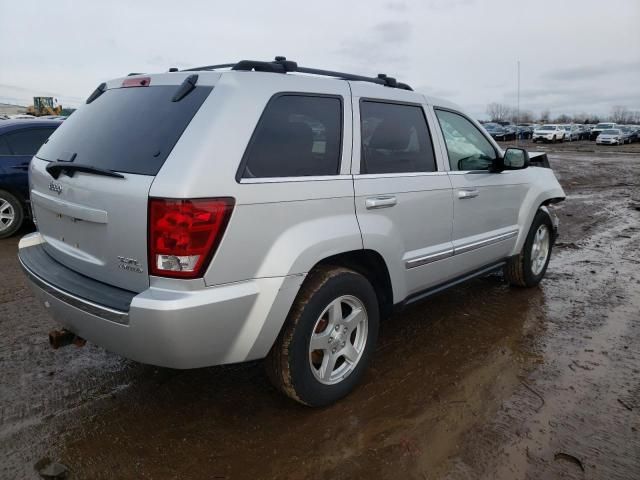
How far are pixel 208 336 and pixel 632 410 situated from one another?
8.22 ft

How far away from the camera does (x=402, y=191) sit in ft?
10.5

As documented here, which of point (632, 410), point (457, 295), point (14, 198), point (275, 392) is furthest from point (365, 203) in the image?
point (14, 198)

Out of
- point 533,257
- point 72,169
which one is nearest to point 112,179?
point 72,169

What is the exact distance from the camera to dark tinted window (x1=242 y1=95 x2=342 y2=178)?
8.24 feet

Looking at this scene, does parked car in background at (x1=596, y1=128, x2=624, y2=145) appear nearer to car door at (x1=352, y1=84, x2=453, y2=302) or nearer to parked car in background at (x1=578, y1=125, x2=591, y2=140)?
parked car in background at (x1=578, y1=125, x2=591, y2=140)

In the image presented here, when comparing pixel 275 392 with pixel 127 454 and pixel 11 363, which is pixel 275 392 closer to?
pixel 127 454

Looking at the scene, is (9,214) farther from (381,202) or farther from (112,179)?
(381,202)

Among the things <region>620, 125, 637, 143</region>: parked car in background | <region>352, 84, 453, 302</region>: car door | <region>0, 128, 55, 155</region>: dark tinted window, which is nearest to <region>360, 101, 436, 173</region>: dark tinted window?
<region>352, 84, 453, 302</region>: car door

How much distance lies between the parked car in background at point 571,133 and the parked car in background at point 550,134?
124 centimetres

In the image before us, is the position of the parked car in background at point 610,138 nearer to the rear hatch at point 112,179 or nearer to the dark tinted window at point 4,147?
the dark tinted window at point 4,147

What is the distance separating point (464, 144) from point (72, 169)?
2.89m

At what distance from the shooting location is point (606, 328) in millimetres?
4078

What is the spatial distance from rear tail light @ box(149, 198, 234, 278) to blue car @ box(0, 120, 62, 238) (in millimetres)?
5932

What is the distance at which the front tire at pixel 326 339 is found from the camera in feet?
8.66
